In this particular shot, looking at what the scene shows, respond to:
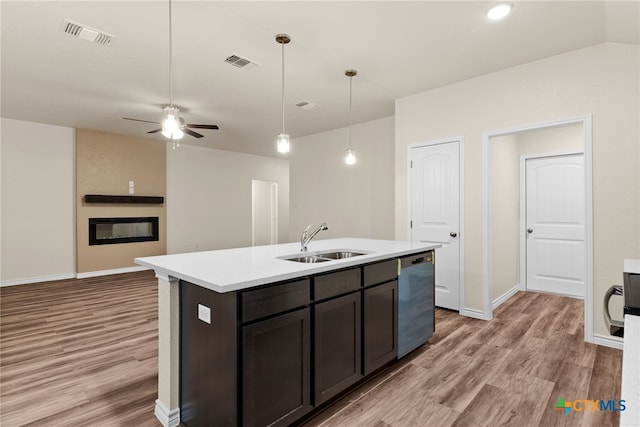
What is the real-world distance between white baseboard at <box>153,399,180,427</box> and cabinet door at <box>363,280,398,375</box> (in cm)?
125

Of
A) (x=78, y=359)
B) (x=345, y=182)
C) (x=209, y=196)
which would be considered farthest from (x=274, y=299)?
(x=209, y=196)

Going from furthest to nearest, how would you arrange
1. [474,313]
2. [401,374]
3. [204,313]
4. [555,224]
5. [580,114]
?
[555,224] < [474,313] < [580,114] < [401,374] < [204,313]

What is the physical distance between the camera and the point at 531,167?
498cm

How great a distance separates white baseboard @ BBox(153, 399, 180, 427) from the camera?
1.94m

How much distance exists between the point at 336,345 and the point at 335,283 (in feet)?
1.32

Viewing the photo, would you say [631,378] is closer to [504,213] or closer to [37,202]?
[504,213]

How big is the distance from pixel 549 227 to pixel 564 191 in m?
0.56

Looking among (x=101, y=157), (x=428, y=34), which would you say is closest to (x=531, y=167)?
(x=428, y=34)

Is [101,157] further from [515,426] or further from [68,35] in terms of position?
[515,426]

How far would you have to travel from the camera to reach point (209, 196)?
26.8 feet

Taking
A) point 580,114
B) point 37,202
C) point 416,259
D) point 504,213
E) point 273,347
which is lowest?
point 273,347

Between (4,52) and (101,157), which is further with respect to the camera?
(101,157)

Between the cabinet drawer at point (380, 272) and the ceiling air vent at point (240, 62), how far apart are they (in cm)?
256

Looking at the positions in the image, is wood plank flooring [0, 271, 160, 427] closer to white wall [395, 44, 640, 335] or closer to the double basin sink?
the double basin sink
